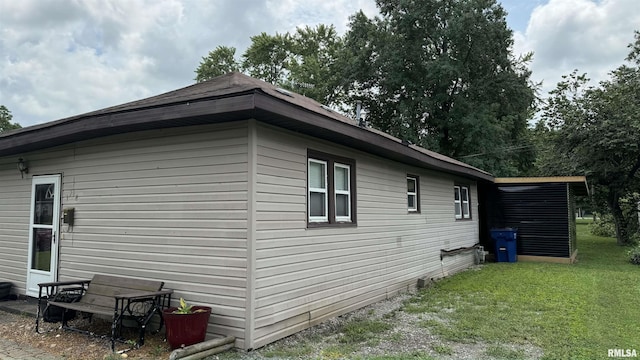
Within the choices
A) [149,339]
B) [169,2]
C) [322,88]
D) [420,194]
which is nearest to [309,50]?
[322,88]

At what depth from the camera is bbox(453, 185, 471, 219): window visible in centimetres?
1109

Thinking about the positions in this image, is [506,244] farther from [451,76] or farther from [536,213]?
[451,76]

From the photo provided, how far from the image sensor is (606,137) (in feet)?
47.7

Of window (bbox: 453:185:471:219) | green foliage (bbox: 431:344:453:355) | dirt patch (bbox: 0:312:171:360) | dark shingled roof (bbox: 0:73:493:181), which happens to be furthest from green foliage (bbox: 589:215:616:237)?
dirt patch (bbox: 0:312:171:360)

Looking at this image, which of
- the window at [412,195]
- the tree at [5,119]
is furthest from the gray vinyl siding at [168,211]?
the tree at [5,119]

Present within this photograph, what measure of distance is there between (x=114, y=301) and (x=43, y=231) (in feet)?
8.30

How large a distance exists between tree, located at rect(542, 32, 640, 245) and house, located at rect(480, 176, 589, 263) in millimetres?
4134

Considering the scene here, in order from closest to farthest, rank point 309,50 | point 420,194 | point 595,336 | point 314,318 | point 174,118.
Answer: point 174,118 < point 595,336 < point 314,318 < point 420,194 < point 309,50

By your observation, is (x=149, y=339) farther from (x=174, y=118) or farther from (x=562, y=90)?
(x=562, y=90)

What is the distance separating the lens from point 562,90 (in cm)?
1791

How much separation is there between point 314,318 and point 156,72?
15.4 meters

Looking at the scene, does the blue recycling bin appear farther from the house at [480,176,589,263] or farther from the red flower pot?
the red flower pot

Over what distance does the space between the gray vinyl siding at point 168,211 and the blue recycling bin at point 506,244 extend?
9.93 metres

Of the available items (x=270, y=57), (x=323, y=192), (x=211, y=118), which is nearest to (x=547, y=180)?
(x=323, y=192)
